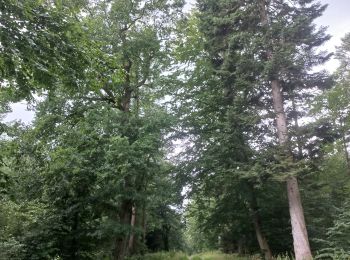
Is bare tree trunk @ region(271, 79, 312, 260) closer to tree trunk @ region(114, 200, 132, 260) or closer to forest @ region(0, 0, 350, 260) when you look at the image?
forest @ region(0, 0, 350, 260)

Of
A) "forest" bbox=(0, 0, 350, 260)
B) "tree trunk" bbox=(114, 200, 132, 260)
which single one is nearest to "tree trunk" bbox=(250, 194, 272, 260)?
"forest" bbox=(0, 0, 350, 260)

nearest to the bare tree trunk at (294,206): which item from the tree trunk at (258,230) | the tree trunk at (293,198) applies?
the tree trunk at (293,198)

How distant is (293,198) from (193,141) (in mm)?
6970

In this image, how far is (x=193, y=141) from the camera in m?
18.2

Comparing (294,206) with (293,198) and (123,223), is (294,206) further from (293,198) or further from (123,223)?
(123,223)

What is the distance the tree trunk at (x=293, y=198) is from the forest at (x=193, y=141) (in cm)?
5

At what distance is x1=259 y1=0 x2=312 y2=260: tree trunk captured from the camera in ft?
39.0

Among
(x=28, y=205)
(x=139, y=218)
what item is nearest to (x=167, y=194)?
(x=28, y=205)

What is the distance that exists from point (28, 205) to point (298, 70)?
495 inches

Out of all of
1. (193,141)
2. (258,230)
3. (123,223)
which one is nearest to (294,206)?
(258,230)

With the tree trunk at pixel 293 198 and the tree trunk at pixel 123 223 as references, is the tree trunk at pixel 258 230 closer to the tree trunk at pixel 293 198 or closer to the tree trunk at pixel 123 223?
the tree trunk at pixel 293 198

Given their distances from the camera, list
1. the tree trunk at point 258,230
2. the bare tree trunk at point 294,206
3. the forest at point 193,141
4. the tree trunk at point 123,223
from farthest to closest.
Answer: the tree trunk at point 123,223 < the tree trunk at point 258,230 < the forest at point 193,141 < the bare tree trunk at point 294,206

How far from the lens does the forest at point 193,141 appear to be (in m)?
12.9

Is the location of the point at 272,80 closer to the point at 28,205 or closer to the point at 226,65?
the point at 226,65
